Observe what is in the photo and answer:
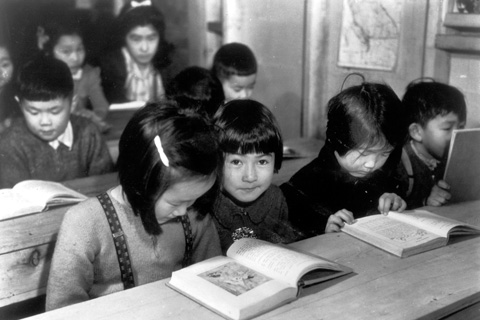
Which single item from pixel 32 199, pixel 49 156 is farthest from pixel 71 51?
pixel 32 199

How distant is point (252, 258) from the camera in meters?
1.20

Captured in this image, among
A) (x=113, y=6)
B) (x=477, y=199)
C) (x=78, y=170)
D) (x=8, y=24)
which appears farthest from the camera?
(x=113, y=6)

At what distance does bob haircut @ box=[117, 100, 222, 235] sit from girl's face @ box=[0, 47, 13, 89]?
1.82 meters

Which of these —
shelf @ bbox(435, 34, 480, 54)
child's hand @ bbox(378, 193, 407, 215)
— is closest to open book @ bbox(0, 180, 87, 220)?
child's hand @ bbox(378, 193, 407, 215)

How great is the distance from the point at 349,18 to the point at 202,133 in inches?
52.8

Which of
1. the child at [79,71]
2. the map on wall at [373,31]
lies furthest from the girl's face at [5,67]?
the map on wall at [373,31]

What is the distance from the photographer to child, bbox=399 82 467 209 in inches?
80.8

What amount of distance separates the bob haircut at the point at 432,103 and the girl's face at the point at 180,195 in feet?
3.76

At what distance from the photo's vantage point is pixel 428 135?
208cm

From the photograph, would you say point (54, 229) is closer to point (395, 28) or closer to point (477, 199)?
point (477, 199)

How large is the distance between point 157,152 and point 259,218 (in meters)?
0.62

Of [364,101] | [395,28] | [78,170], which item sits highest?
[395,28]

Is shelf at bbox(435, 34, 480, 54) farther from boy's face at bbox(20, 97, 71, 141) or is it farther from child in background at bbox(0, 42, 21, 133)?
child in background at bbox(0, 42, 21, 133)

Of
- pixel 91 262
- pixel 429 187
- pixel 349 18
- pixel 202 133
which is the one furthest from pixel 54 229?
pixel 349 18
